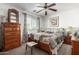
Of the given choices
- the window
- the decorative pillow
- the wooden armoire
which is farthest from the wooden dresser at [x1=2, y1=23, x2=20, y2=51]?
the decorative pillow

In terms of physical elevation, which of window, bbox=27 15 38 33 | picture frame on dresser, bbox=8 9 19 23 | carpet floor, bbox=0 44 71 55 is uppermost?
picture frame on dresser, bbox=8 9 19 23

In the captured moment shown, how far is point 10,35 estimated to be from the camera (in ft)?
6.08

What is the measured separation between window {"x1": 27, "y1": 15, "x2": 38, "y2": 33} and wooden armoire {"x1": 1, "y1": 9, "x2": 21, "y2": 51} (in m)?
0.21

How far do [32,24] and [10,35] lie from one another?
49 cm

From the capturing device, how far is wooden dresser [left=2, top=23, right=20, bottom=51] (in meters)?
1.79

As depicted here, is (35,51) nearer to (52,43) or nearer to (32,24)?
(52,43)

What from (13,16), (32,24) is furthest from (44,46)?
(13,16)

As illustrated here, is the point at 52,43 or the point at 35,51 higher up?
the point at 52,43

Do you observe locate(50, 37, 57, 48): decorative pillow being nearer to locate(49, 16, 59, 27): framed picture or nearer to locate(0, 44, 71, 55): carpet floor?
locate(0, 44, 71, 55): carpet floor

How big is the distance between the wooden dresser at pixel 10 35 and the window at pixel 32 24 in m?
0.22

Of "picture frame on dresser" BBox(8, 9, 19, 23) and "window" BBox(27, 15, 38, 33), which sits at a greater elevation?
"picture frame on dresser" BBox(8, 9, 19, 23)

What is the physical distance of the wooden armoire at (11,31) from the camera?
177 cm

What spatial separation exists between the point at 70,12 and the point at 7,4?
1.19 metres

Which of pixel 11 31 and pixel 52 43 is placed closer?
pixel 52 43
